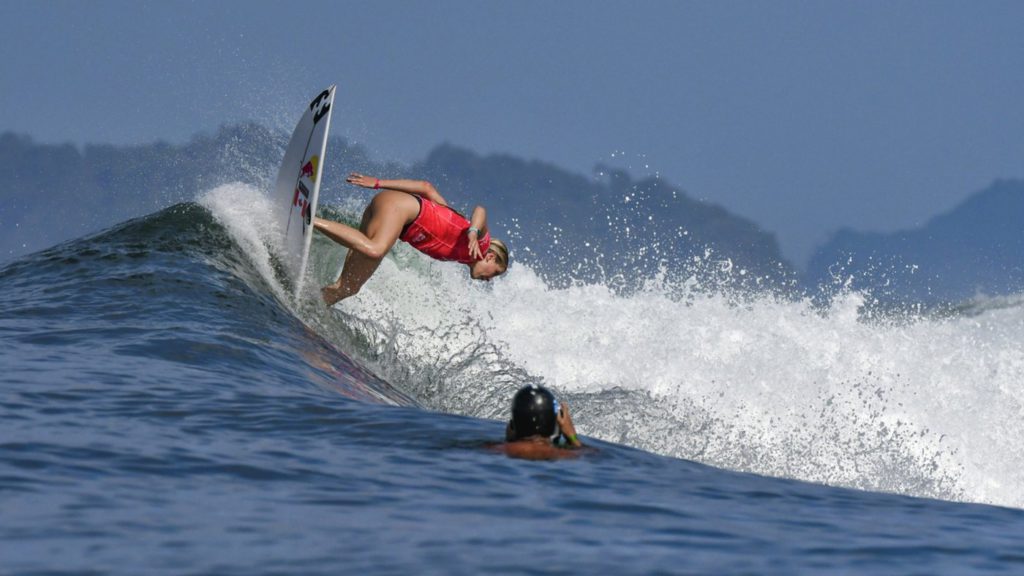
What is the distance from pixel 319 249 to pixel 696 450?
6083mm

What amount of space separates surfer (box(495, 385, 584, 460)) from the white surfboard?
209 inches

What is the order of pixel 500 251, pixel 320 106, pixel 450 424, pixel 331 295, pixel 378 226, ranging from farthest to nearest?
1. pixel 320 106
2. pixel 331 295
3. pixel 378 226
4. pixel 500 251
5. pixel 450 424

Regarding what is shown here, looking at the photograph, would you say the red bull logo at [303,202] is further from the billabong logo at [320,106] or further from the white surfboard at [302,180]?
the billabong logo at [320,106]

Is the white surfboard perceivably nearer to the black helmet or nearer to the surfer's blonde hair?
the surfer's blonde hair

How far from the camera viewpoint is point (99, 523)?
475cm

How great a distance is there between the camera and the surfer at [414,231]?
11.0 metres

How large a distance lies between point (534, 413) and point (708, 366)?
25.4 feet

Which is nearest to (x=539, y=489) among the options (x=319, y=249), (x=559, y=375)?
(x=559, y=375)

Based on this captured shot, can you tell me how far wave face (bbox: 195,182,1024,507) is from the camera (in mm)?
11320

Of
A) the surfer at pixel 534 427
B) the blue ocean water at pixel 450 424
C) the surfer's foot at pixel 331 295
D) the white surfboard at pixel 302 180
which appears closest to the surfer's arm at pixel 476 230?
the blue ocean water at pixel 450 424

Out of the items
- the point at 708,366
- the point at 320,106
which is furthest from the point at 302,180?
the point at 708,366

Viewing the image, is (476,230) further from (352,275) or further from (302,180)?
(302,180)

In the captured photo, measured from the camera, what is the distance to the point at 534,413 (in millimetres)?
6418

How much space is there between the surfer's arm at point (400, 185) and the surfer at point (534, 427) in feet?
17.0
